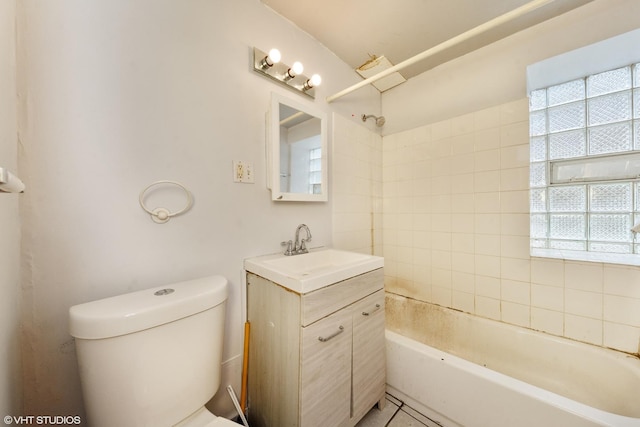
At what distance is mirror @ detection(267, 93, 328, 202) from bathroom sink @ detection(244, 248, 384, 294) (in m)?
0.36

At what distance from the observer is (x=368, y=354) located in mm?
1188

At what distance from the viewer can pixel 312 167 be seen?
1.52 metres

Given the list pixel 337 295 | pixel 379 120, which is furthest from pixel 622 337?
pixel 379 120

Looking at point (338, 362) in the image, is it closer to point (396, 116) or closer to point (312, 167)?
point (312, 167)

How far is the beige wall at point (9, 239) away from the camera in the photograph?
22.5 inches

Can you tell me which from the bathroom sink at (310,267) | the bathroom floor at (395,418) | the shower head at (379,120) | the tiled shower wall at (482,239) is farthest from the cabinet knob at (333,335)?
the shower head at (379,120)

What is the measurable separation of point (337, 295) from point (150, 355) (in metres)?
0.69

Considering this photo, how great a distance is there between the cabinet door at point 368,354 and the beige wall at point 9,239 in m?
1.11

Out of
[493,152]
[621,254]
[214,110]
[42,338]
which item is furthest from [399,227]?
[42,338]

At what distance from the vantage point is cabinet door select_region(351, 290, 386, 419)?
1.12 m

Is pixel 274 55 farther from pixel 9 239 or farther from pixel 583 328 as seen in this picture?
pixel 583 328

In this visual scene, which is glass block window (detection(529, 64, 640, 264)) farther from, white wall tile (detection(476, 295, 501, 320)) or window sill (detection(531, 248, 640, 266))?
white wall tile (detection(476, 295, 501, 320))

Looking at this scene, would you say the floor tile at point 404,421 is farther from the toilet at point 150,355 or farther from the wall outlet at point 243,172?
the wall outlet at point 243,172

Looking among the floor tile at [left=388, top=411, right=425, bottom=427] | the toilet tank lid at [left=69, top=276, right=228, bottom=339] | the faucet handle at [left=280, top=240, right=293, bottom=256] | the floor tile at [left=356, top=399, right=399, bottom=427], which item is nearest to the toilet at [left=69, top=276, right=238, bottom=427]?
the toilet tank lid at [left=69, top=276, right=228, bottom=339]
